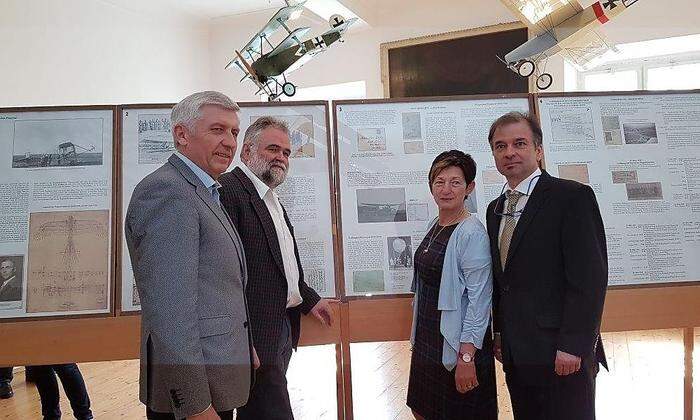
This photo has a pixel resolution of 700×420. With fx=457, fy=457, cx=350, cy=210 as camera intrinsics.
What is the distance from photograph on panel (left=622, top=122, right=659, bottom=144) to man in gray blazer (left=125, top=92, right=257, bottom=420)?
6.57 feet

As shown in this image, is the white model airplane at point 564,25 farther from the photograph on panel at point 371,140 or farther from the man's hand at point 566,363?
the man's hand at point 566,363

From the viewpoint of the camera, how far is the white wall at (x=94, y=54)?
462cm

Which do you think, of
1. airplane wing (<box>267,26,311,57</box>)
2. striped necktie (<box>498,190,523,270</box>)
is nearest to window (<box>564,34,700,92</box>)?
airplane wing (<box>267,26,311,57</box>)

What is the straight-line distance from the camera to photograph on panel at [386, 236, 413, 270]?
219 cm

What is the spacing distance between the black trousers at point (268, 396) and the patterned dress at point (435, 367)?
1.75 feet

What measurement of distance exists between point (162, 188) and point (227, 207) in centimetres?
44

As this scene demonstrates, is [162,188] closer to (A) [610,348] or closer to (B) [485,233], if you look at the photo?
(B) [485,233]

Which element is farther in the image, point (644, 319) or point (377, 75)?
point (377, 75)

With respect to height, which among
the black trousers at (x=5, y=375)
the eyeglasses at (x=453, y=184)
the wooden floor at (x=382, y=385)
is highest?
the eyeglasses at (x=453, y=184)

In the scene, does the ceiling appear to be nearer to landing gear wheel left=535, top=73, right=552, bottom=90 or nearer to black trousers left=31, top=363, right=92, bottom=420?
landing gear wheel left=535, top=73, right=552, bottom=90

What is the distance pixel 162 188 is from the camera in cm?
118

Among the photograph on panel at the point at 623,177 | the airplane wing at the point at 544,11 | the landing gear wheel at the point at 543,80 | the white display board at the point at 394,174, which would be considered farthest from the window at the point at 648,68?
the white display board at the point at 394,174

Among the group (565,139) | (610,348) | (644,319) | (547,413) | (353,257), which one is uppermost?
(565,139)

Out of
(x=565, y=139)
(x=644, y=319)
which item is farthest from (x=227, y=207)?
(x=644, y=319)
